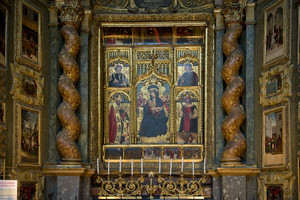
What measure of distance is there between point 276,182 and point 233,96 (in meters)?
1.90

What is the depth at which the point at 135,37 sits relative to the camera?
39.2ft

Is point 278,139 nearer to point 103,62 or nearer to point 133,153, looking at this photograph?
point 133,153

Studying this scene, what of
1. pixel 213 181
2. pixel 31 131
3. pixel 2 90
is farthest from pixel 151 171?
pixel 2 90

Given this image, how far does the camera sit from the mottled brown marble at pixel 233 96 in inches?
410

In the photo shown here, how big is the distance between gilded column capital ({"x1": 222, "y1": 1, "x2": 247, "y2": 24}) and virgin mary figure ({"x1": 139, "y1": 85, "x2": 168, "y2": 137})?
2.37 metres

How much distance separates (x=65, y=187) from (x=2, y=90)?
2276mm

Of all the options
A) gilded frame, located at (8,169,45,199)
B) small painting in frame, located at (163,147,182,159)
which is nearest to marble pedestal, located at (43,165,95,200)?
gilded frame, located at (8,169,45,199)

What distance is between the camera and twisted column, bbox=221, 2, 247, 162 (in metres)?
10.4

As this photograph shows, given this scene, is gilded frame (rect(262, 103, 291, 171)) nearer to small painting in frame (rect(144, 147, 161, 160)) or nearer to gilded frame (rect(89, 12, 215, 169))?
gilded frame (rect(89, 12, 215, 169))

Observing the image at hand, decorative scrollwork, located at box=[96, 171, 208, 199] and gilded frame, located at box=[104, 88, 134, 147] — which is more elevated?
gilded frame, located at box=[104, 88, 134, 147]

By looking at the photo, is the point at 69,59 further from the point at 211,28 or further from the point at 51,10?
the point at 211,28

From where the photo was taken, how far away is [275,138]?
32.6 ft

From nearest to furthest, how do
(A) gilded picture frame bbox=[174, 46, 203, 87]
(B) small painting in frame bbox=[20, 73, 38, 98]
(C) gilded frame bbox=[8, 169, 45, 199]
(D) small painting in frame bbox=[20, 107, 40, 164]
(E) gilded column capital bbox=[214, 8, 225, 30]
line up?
(C) gilded frame bbox=[8, 169, 45, 199] < (D) small painting in frame bbox=[20, 107, 40, 164] < (B) small painting in frame bbox=[20, 73, 38, 98] < (E) gilded column capital bbox=[214, 8, 225, 30] < (A) gilded picture frame bbox=[174, 46, 203, 87]

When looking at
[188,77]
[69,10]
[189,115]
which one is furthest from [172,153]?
[69,10]
